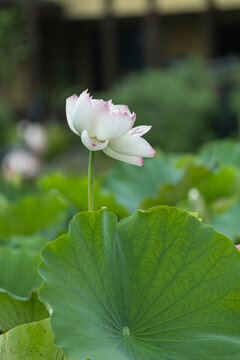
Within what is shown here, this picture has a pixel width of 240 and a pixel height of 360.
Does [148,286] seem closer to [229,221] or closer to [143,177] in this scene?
[229,221]

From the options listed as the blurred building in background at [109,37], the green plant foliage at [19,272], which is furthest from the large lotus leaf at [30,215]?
the blurred building in background at [109,37]

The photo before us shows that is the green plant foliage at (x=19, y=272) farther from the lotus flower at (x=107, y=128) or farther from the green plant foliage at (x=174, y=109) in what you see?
the green plant foliage at (x=174, y=109)

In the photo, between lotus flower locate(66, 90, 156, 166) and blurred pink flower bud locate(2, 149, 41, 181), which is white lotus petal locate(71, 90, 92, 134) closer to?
lotus flower locate(66, 90, 156, 166)

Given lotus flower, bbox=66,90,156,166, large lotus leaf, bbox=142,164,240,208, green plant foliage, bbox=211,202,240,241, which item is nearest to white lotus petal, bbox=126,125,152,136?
lotus flower, bbox=66,90,156,166

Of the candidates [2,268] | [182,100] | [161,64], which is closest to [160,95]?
[182,100]

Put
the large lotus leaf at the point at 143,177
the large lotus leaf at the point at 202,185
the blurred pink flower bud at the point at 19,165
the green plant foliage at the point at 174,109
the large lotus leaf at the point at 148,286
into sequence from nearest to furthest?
the large lotus leaf at the point at 148,286
the large lotus leaf at the point at 202,185
the large lotus leaf at the point at 143,177
the blurred pink flower bud at the point at 19,165
the green plant foliage at the point at 174,109
